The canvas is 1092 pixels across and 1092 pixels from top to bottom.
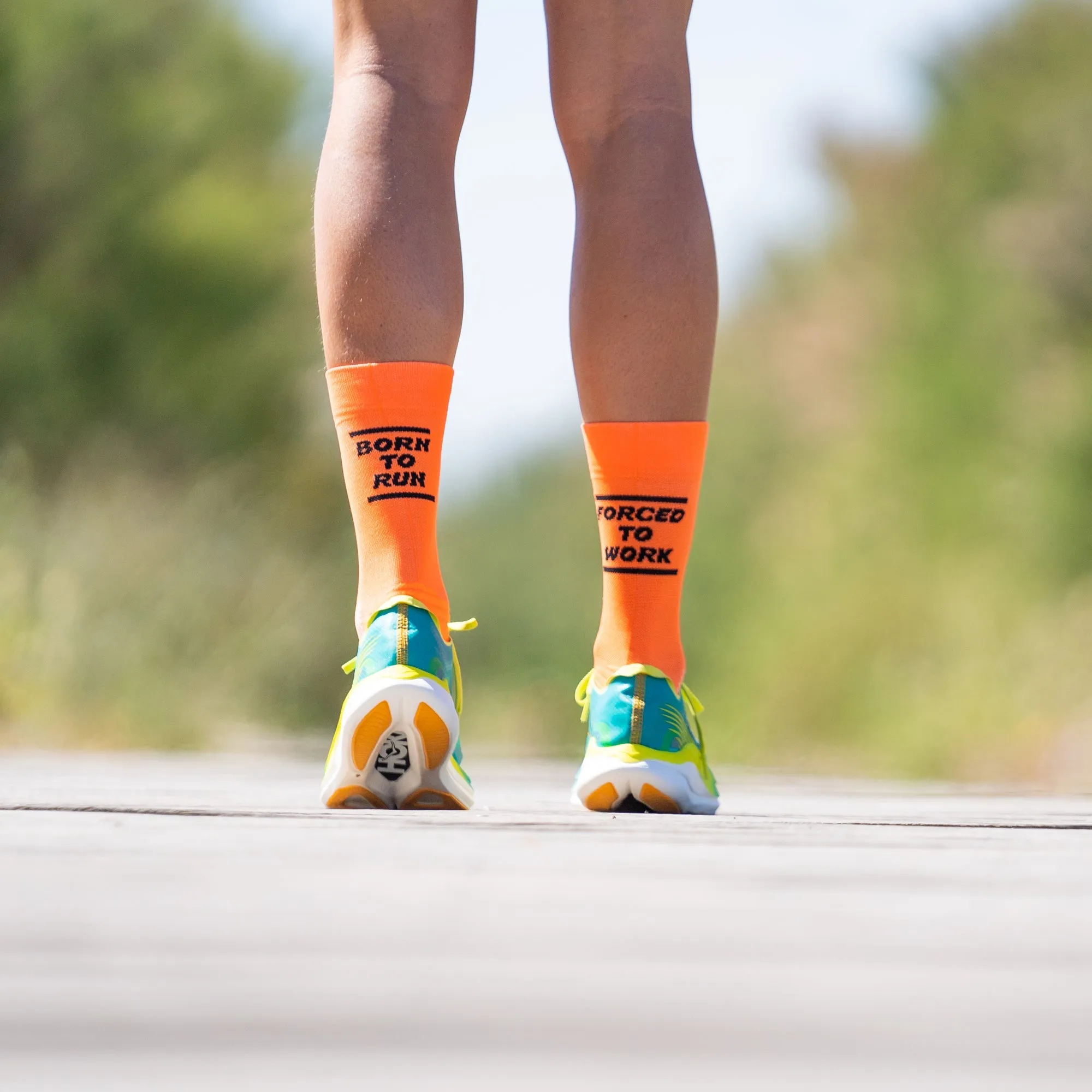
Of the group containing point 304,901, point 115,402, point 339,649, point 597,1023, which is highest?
point 115,402

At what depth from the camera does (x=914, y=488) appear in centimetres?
1243

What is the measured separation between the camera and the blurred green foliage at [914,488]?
9.65m

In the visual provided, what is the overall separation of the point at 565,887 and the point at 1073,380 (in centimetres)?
942

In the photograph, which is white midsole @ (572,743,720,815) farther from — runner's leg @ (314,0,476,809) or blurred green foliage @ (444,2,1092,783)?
blurred green foliage @ (444,2,1092,783)

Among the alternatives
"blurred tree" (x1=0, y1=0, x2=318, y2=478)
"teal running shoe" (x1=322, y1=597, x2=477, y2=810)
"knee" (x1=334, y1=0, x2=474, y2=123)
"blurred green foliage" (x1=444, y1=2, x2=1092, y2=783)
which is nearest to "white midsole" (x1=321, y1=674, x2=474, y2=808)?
"teal running shoe" (x1=322, y1=597, x2=477, y2=810)

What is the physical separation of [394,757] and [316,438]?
9306 mm

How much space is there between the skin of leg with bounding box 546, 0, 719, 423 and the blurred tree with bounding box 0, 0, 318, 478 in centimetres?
772

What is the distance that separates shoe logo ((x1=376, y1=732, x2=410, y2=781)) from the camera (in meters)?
1.38

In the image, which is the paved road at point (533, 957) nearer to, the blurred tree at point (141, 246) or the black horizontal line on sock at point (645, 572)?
the black horizontal line on sock at point (645, 572)

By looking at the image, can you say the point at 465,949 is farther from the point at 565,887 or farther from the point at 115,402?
the point at 115,402

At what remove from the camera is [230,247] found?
33.8 ft

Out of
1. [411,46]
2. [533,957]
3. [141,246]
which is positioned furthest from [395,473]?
[141,246]

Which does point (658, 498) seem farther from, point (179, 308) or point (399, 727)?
point (179, 308)

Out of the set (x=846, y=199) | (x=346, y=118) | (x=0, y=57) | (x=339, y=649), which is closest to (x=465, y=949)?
(x=346, y=118)
